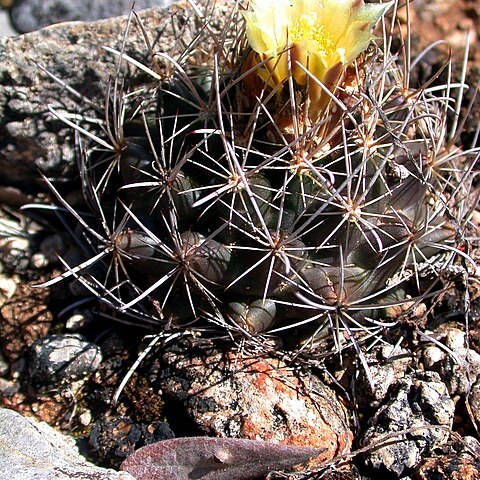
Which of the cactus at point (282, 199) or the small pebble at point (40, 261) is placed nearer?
the cactus at point (282, 199)

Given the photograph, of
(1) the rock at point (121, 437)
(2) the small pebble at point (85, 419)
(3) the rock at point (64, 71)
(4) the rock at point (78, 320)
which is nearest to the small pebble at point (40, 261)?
(4) the rock at point (78, 320)

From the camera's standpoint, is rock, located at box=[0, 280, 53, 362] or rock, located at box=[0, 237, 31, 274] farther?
rock, located at box=[0, 237, 31, 274]

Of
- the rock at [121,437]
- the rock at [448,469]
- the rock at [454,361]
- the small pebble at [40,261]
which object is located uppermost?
the small pebble at [40,261]

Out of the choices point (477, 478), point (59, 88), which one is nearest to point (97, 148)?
point (59, 88)

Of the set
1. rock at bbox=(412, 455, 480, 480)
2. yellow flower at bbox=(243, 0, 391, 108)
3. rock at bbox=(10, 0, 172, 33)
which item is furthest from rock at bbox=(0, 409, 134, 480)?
rock at bbox=(10, 0, 172, 33)

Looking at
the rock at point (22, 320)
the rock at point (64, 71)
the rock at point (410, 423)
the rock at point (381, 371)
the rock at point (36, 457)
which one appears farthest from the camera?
the rock at point (64, 71)

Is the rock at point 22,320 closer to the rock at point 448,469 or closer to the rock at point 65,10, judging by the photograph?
the rock at point 448,469

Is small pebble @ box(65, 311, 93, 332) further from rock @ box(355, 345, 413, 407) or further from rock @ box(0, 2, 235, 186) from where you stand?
rock @ box(355, 345, 413, 407)
